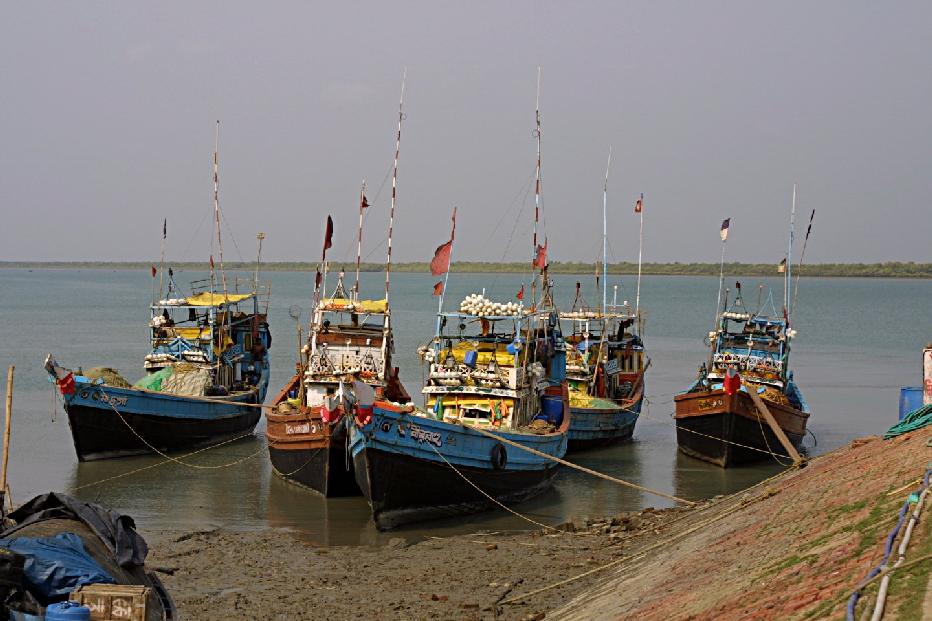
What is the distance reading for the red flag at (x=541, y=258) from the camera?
2922cm

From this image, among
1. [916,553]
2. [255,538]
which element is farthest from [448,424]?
[916,553]

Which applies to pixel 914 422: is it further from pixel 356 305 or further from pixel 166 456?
pixel 166 456

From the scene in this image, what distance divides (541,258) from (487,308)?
4.54 meters

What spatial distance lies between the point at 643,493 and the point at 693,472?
3662 mm

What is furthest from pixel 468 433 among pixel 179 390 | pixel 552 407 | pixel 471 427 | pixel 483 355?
pixel 179 390

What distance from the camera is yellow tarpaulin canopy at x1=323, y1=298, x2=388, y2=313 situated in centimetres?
2778

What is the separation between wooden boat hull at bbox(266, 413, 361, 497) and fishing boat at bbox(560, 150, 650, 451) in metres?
8.87

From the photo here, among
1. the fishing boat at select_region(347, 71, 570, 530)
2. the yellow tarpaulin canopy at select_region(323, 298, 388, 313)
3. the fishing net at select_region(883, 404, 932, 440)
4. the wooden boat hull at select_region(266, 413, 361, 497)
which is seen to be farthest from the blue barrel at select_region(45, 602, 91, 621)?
the yellow tarpaulin canopy at select_region(323, 298, 388, 313)

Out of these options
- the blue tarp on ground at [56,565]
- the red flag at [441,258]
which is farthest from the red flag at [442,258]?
the blue tarp on ground at [56,565]

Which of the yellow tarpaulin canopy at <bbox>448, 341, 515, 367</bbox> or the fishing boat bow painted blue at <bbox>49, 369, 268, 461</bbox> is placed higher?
the yellow tarpaulin canopy at <bbox>448, 341, 515, 367</bbox>

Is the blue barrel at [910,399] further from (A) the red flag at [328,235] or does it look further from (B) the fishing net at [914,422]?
(A) the red flag at [328,235]

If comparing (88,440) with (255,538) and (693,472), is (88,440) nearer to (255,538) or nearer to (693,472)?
(255,538)

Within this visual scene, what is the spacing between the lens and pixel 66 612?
28.9ft

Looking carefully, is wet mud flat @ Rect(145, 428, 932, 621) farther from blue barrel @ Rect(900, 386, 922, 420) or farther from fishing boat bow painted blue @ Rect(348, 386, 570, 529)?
blue barrel @ Rect(900, 386, 922, 420)
